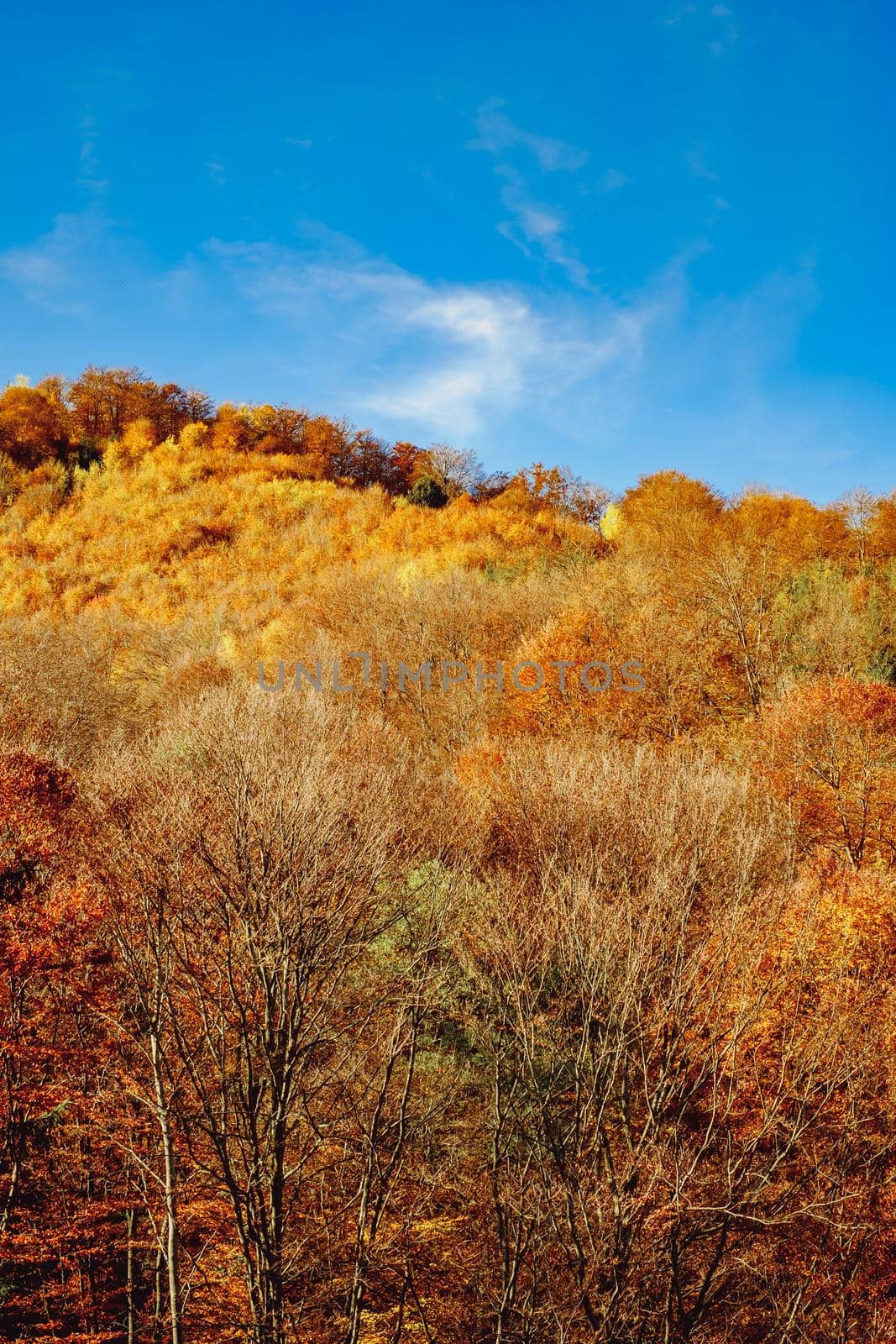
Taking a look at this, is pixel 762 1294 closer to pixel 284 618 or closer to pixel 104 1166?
pixel 104 1166

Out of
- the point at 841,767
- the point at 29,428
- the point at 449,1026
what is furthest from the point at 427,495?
the point at 449,1026

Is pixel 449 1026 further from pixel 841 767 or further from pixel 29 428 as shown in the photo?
pixel 29 428

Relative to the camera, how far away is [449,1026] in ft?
42.9

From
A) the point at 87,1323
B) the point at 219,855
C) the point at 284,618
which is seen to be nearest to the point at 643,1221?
the point at 219,855

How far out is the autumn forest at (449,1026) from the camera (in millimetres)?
9625

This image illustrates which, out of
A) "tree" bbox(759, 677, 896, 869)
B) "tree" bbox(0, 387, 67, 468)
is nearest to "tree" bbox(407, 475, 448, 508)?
"tree" bbox(0, 387, 67, 468)

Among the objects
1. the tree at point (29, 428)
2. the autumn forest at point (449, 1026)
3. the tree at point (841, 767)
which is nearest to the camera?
the autumn forest at point (449, 1026)

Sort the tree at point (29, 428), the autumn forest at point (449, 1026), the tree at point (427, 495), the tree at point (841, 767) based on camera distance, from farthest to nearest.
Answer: the tree at point (29, 428), the tree at point (427, 495), the tree at point (841, 767), the autumn forest at point (449, 1026)

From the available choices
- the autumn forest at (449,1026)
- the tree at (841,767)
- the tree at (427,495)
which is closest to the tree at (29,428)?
the tree at (427,495)

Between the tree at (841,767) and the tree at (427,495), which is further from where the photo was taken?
the tree at (427,495)

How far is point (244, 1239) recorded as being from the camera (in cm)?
811

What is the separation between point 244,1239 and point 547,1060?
555 cm

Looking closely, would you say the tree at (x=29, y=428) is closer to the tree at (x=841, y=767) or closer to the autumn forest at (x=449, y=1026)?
the autumn forest at (x=449, y=1026)

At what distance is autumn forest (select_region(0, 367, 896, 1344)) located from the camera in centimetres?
962
